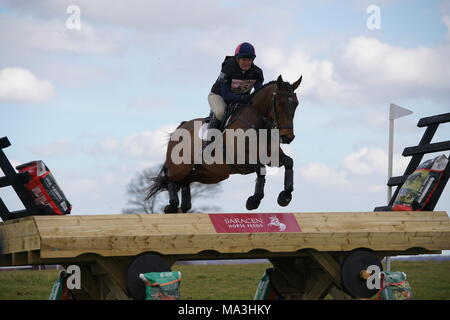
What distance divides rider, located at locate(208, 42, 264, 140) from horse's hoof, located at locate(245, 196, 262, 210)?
1155 mm

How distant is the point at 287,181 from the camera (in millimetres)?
8203

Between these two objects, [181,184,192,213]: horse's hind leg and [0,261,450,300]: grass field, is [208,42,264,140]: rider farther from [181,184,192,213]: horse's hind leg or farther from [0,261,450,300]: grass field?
[0,261,450,300]: grass field

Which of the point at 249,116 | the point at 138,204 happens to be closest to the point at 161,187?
the point at 249,116

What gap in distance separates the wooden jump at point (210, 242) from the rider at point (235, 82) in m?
1.70

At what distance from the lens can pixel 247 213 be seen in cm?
778

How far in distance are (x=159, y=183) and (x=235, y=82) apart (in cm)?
200

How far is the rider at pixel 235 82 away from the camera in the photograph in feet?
28.2

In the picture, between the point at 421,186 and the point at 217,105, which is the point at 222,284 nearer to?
the point at 217,105

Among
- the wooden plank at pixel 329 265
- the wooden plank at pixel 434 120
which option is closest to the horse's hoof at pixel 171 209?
the wooden plank at pixel 329 265

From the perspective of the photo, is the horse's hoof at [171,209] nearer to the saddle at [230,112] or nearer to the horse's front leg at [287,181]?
the saddle at [230,112]

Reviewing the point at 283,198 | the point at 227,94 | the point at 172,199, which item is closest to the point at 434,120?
the point at 283,198

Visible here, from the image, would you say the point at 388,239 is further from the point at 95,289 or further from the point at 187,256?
the point at 95,289

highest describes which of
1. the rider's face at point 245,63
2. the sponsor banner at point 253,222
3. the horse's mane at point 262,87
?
the rider's face at point 245,63
